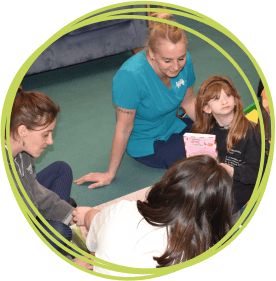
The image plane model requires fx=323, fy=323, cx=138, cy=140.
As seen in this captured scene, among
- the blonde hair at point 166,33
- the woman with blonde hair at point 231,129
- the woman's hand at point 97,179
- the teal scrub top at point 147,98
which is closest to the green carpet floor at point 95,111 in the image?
the woman's hand at point 97,179

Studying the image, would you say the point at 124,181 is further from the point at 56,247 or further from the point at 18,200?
the point at 18,200

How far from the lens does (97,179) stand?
147 centimetres

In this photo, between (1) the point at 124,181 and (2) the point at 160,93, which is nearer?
Result: (2) the point at 160,93

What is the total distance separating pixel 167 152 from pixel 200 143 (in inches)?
15.2

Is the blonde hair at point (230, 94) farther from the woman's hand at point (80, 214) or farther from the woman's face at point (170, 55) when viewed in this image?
the woman's hand at point (80, 214)

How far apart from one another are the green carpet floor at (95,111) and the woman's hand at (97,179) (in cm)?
2

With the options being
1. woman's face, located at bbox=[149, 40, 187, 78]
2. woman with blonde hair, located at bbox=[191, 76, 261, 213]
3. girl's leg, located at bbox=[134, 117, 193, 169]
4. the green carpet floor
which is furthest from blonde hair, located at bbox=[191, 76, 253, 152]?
the green carpet floor

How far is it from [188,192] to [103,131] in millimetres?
1057

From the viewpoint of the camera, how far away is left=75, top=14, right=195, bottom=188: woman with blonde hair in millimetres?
1127

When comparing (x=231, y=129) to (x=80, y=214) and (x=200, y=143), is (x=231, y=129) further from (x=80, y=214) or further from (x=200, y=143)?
(x=80, y=214)

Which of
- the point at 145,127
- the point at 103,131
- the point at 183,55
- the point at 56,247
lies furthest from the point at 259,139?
the point at 103,131

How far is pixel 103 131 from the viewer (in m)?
1.77

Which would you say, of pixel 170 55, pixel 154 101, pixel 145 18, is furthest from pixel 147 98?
pixel 145 18

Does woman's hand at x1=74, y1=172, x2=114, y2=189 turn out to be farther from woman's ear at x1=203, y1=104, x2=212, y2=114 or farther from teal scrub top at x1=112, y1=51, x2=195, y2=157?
woman's ear at x1=203, y1=104, x2=212, y2=114
